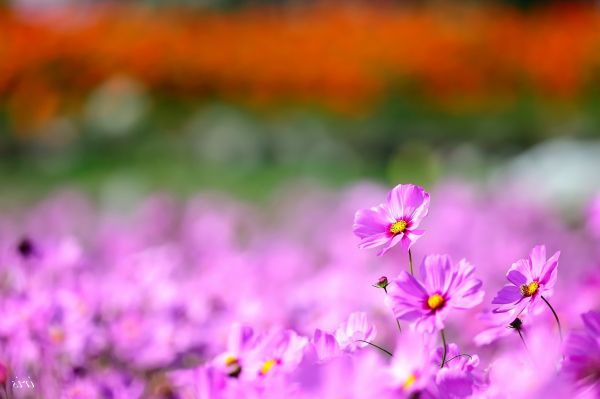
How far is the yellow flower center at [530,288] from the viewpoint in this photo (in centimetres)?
90

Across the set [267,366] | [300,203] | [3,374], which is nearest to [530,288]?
[267,366]

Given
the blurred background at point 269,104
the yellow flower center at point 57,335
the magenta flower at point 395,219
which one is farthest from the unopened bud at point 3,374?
Answer: the blurred background at point 269,104

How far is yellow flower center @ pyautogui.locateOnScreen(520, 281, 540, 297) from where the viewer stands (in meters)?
0.90

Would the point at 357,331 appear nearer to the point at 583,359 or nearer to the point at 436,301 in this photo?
the point at 436,301

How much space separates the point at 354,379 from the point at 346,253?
1670 millimetres

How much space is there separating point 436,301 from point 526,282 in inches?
3.6

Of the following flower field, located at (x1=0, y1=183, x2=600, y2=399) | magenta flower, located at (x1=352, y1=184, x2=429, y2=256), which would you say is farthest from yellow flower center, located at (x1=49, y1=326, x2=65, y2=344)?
magenta flower, located at (x1=352, y1=184, x2=429, y2=256)

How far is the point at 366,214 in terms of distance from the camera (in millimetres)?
967

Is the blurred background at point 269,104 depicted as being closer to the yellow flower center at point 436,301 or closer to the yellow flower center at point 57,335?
the yellow flower center at point 57,335

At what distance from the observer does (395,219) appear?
3.17ft

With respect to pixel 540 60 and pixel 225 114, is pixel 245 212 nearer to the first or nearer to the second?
pixel 225 114

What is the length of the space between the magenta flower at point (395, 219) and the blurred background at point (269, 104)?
470 cm

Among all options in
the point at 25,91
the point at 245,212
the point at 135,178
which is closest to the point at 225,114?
Result: the point at 135,178

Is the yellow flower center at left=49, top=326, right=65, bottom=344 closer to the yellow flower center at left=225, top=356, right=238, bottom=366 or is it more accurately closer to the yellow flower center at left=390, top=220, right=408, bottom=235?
the yellow flower center at left=225, top=356, right=238, bottom=366
